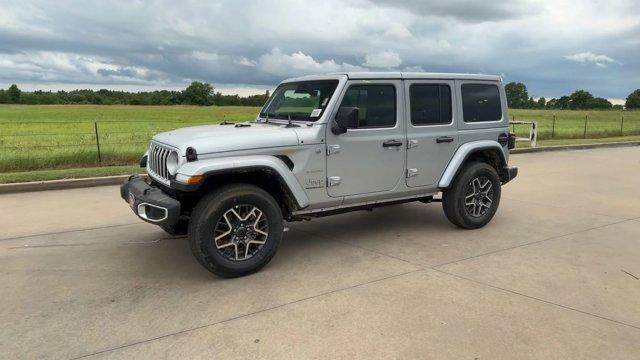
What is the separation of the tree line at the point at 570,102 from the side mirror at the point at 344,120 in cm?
7902

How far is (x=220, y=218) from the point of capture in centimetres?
438

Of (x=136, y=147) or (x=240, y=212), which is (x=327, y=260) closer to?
(x=240, y=212)

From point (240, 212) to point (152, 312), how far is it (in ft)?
3.77

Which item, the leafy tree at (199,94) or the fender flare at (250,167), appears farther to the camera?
the leafy tree at (199,94)

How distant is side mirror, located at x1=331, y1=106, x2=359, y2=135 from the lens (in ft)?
15.7

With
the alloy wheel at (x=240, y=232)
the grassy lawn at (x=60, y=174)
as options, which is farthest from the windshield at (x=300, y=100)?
the grassy lawn at (x=60, y=174)

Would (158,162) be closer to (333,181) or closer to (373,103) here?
(333,181)

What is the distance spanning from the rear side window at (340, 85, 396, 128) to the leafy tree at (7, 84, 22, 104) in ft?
274

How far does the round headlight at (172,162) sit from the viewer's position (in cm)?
439

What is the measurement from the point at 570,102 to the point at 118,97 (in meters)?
94.3

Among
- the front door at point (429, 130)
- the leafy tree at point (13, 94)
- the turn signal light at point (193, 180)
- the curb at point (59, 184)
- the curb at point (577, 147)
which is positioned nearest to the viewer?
the turn signal light at point (193, 180)

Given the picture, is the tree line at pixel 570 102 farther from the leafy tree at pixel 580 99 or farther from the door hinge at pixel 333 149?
the door hinge at pixel 333 149

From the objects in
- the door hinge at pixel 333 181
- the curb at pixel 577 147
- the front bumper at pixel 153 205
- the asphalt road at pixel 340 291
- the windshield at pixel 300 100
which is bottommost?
the asphalt road at pixel 340 291

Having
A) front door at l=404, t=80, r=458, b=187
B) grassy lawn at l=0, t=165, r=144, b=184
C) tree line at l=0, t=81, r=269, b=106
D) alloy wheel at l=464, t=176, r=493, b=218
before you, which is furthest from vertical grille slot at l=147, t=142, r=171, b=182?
tree line at l=0, t=81, r=269, b=106
